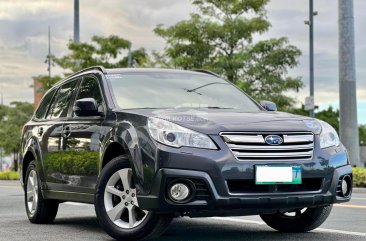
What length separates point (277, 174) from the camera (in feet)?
20.8

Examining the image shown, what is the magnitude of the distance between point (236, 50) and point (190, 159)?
90.5ft

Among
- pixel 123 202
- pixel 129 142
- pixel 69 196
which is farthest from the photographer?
pixel 69 196

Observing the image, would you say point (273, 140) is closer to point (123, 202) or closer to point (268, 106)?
point (123, 202)

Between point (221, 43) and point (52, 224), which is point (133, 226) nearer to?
point (52, 224)

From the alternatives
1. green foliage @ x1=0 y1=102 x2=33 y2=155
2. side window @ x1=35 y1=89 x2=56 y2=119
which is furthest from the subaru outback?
green foliage @ x1=0 y1=102 x2=33 y2=155

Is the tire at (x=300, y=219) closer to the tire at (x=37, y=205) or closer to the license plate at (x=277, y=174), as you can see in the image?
the license plate at (x=277, y=174)

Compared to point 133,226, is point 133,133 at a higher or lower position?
higher

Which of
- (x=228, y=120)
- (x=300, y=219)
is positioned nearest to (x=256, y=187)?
(x=228, y=120)

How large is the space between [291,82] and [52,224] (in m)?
24.4

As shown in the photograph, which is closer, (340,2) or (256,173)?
(256,173)

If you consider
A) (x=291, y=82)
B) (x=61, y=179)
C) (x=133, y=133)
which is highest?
(x=291, y=82)

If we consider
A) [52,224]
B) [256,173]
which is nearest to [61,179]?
[52,224]

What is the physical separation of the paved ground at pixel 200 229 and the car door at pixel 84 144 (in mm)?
552

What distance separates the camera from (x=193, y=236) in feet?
24.6
